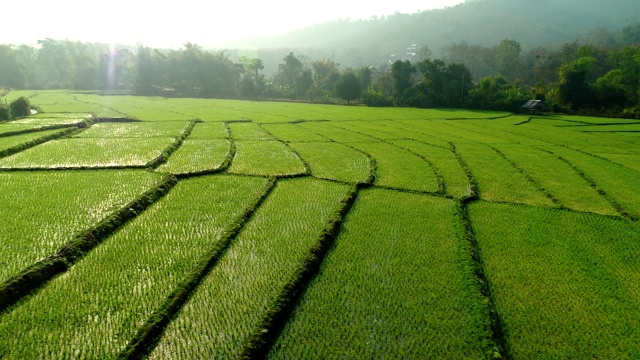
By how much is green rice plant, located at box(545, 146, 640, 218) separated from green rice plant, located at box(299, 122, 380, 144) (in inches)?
342

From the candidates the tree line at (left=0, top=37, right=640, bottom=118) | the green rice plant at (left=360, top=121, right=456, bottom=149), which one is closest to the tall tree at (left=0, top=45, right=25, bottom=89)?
the tree line at (left=0, top=37, right=640, bottom=118)

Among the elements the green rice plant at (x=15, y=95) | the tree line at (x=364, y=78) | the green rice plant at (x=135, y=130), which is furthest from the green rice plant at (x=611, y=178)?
the green rice plant at (x=15, y=95)

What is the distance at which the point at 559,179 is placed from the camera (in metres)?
13.4

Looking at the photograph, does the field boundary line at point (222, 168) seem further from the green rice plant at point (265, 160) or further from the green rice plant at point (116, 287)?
the green rice plant at point (116, 287)

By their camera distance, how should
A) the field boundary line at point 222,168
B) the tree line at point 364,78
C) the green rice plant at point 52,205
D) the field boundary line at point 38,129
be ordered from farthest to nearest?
the tree line at point 364,78, the field boundary line at point 38,129, the field boundary line at point 222,168, the green rice plant at point 52,205

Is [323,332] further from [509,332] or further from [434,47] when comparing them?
[434,47]

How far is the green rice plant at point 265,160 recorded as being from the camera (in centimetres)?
1323

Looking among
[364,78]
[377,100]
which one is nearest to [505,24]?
[364,78]

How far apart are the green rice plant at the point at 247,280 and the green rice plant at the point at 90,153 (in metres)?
6.10

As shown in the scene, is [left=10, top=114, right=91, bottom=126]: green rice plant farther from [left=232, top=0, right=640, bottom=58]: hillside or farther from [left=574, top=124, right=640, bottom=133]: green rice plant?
[left=232, top=0, right=640, bottom=58]: hillside

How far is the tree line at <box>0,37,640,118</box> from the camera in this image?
3541cm

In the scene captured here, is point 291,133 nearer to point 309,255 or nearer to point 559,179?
point 559,179

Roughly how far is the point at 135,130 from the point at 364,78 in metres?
36.3

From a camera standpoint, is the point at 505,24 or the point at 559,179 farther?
the point at 505,24
